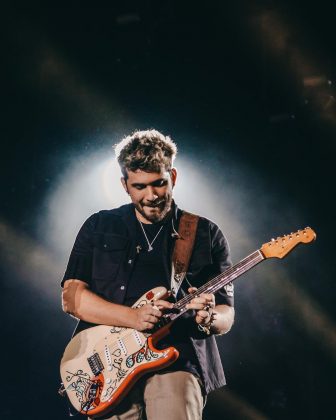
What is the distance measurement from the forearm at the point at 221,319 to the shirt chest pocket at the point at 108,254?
671mm

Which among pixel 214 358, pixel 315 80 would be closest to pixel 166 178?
pixel 214 358

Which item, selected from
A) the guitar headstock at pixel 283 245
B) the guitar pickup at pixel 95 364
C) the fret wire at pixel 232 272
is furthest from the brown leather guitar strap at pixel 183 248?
the guitar pickup at pixel 95 364

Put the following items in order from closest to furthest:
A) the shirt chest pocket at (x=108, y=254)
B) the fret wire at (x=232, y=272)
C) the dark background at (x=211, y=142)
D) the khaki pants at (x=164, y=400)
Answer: the khaki pants at (x=164, y=400) → the fret wire at (x=232, y=272) → the shirt chest pocket at (x=108, y=254) → the dark background at (x=211, y=142)

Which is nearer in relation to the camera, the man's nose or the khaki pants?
the khaki pants

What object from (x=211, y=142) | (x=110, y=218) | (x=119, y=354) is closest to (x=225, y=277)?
(x=119, y=354)

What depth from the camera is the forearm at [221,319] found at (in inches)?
112

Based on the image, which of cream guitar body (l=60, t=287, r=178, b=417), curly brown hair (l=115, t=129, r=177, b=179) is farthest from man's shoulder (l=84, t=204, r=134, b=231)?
cream guitar body (l=60, t=287, r=178, b=417)

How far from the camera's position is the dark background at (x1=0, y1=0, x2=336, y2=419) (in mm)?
4738

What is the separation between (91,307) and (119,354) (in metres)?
0.32

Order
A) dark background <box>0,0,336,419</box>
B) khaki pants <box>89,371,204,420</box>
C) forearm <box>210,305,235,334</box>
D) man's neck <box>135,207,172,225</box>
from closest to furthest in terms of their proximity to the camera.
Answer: khaki pants <box>89,371,204,420</box> → forearm <box>210,305,235,334</box> → man's neck <box>135,207,172,225</box> → dark background <box>0,0,336,419</box>

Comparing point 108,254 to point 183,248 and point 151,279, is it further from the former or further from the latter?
point 183,248

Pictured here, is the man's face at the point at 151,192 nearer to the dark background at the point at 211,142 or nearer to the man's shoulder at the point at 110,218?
the man's shoulder at the point at 110,218

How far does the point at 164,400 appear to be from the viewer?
269cm

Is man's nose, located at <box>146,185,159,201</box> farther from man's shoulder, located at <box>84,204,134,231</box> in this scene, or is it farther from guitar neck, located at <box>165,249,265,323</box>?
guitar neck, located at <box>165,249,265,323</box>
